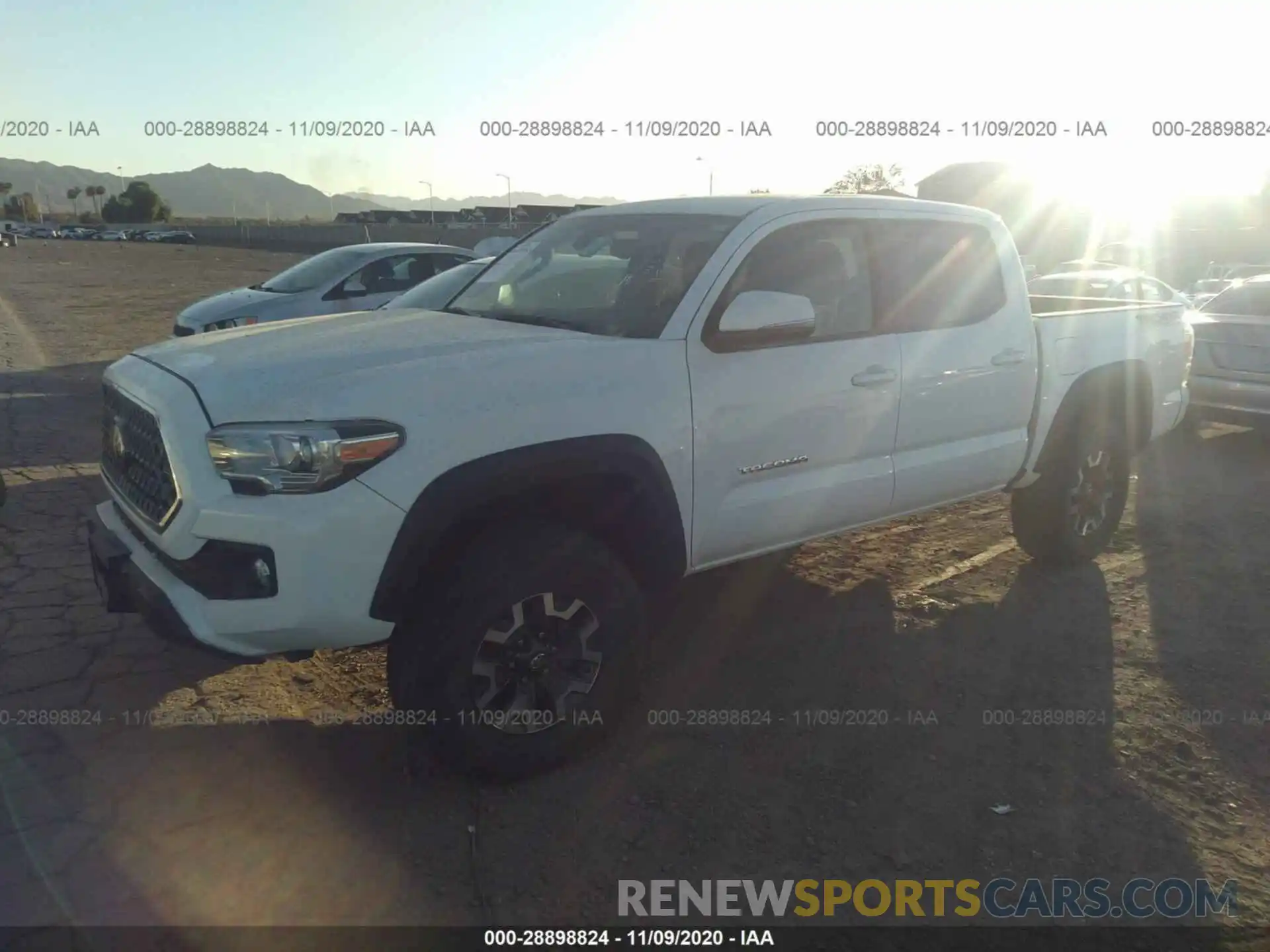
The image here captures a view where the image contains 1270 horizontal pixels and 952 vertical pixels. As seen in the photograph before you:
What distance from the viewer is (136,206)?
393 ft

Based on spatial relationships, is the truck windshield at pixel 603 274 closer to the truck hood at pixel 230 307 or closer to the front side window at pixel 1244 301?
the truck hood at pixel 230 307

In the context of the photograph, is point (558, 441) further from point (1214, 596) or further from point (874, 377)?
point (1214, 596)

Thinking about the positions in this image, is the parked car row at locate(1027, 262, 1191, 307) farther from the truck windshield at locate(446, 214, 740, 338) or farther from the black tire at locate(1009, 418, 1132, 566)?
the truck windshield at locate(446, 214, 740, 338)

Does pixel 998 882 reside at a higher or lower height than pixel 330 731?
lower

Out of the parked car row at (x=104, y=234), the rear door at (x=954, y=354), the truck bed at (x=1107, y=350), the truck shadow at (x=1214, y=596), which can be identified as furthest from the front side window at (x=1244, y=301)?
the parked car row at (x=104, y=234)

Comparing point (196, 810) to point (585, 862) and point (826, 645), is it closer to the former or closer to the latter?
point (585, 862)

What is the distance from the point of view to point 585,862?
9.53ft

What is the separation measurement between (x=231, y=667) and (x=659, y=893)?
224cm

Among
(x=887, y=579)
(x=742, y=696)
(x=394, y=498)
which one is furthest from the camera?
(x=887, y=579)

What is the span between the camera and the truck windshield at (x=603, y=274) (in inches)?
144

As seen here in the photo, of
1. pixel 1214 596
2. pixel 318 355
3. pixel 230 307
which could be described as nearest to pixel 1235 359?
pixel 1214 596

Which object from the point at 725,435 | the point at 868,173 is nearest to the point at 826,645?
the point at 725,435

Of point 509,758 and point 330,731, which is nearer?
point 509,758

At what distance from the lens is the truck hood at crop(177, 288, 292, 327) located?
9.41m
